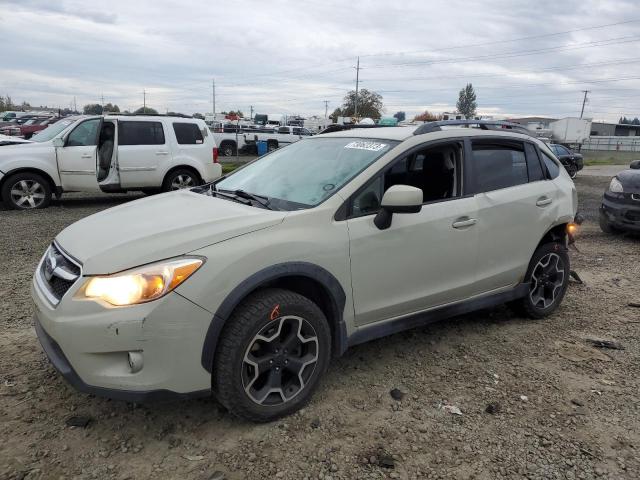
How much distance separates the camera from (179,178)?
10352 mm

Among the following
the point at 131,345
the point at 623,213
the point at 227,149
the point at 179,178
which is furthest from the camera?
the point at 227,149

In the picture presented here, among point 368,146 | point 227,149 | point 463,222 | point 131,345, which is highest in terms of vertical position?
point 368,146

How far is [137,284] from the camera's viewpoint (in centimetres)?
243

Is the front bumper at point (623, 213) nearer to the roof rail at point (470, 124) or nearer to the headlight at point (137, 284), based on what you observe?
the roof rail at point (470, 124)

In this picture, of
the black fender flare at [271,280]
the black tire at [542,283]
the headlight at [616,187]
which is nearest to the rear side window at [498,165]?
the black tire at [542,283]

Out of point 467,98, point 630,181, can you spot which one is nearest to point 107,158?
point 630,181

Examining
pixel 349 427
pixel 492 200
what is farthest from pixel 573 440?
pixel 492 200

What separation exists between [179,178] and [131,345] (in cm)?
838

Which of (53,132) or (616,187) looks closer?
(616,187)

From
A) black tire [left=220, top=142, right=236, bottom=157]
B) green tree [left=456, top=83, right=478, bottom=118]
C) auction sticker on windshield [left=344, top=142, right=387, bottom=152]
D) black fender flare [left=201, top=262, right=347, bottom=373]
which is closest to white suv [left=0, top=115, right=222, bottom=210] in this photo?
auction sticker on windshield [left=344, top=142, right=387, bottom=152]

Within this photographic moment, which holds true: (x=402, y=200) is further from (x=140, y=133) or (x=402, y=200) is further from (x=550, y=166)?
(x=140, y=133)

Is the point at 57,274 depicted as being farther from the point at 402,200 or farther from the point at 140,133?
the point at 140,133

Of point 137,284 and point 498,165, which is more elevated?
point 498,165

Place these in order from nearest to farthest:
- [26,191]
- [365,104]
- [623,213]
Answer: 1. [623,213]
2. [26,191]
3. [365,104]
